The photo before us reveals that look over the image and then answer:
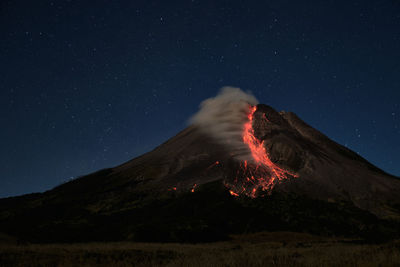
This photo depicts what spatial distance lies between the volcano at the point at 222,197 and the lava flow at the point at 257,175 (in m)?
0.31

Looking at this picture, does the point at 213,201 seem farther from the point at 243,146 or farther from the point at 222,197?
the point at 243,146

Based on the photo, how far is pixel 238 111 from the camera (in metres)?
182

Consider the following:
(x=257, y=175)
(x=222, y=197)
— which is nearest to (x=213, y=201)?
(x=222, y=197)

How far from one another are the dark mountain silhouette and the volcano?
0.97ft

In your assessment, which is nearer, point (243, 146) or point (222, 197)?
point (222, 197)

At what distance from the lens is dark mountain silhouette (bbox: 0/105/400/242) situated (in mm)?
53031

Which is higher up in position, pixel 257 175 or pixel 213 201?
pixel 257 175

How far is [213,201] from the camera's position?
240 ft

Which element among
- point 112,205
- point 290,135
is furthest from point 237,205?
point 290,135

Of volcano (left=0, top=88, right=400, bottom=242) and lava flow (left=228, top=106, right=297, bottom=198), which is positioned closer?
volcano (left=0, top=88, right=400, bottom=242)

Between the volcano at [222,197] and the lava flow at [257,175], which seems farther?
the lava flow at [257,175]

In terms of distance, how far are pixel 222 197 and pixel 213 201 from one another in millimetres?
3387

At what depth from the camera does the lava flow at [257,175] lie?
3216 inches

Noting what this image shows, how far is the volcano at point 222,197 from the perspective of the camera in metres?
53.6
